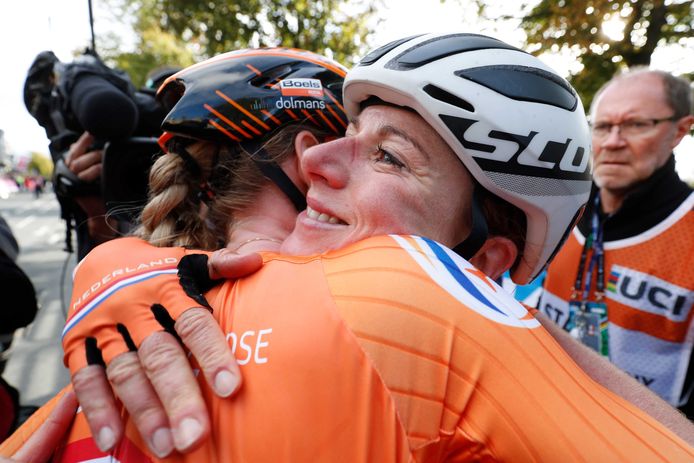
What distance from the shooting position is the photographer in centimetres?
266

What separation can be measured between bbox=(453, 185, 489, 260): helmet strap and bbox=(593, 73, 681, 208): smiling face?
2.23 meters

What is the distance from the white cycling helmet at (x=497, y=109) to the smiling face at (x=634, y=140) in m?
1.79

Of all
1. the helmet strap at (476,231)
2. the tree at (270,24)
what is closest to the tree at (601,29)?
the tree at (270,24)

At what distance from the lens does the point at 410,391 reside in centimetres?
95

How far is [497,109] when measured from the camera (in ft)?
5.34

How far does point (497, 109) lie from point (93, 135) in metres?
2.29

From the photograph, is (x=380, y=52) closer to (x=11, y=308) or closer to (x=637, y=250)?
(x=11, y=308)

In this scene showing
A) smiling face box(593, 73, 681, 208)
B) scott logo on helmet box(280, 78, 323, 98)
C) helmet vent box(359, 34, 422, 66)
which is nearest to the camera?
helmet vent box(359, 34, 422, 66)

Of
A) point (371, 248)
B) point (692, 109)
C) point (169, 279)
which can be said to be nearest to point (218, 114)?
point (169, 279)

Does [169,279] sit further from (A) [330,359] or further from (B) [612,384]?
(B) [612,384]

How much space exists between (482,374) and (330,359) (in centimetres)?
32

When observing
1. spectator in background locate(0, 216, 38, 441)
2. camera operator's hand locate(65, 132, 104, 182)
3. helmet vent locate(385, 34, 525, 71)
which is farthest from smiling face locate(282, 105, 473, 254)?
camera operator's hand locate(65, 132, 104, 182)

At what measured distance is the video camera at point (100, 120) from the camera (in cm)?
264

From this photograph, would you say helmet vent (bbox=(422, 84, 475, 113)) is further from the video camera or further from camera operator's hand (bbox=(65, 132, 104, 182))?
camera operator's hand (bbox=(65, 132, 104, 182))
